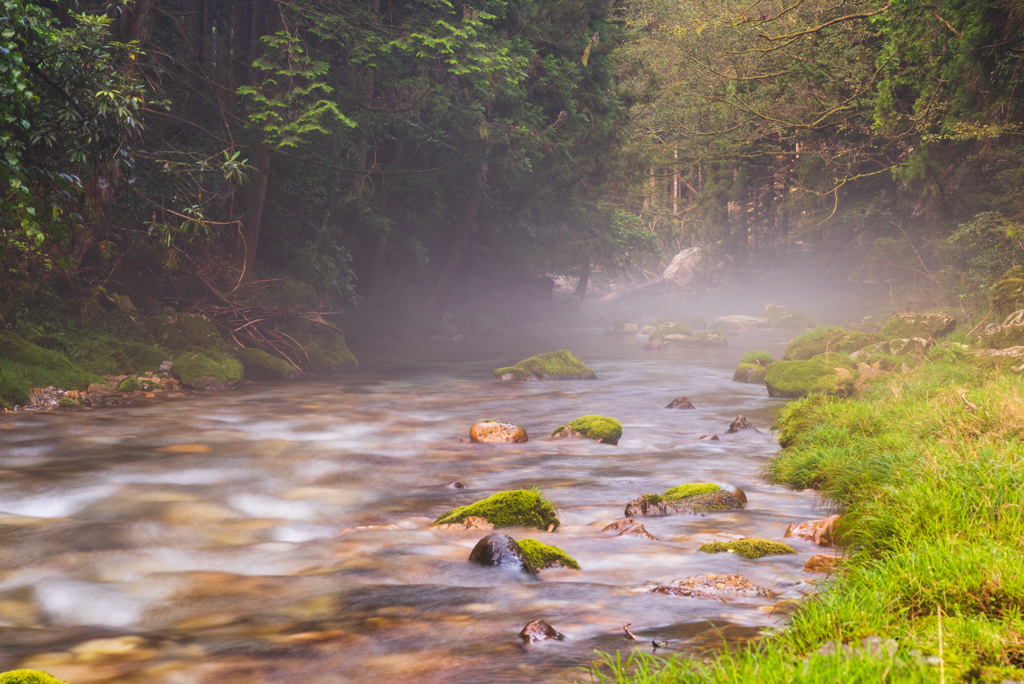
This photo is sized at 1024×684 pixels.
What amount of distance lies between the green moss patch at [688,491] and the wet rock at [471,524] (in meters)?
1.95

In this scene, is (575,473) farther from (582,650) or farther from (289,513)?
(582,650)

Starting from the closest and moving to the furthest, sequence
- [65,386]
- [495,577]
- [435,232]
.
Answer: [495,577]
[65,386]
[435,232]

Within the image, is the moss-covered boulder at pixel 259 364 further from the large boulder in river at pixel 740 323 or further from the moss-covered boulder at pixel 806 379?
the large boulder in river at pixel 740 323

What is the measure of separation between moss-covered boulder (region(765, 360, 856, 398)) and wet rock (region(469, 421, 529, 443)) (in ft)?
19.3

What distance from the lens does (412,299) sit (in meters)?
30.3

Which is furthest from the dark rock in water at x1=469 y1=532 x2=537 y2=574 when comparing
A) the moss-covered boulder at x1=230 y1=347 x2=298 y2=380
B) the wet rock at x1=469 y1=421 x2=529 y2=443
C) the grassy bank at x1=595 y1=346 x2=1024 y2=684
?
the moss-covered boulder at x1=230 y1=347 x2=298 y2=380

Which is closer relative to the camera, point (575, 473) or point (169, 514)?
point (169, 514)

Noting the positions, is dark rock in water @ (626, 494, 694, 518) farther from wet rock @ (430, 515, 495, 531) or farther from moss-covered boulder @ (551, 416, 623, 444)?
moss-covered boulder @ (551, 416, 623, 444)

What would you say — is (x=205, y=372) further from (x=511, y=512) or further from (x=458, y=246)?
(x=458, y=246)

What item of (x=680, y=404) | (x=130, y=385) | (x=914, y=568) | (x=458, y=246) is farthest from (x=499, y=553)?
(x=458, y=246)

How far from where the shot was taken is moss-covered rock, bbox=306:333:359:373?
19.5 meters

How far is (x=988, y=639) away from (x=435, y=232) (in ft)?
89.8

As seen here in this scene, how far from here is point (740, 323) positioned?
3950 centimetres

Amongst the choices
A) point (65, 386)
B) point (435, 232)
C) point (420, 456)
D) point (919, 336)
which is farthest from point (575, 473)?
point (435, 232)
